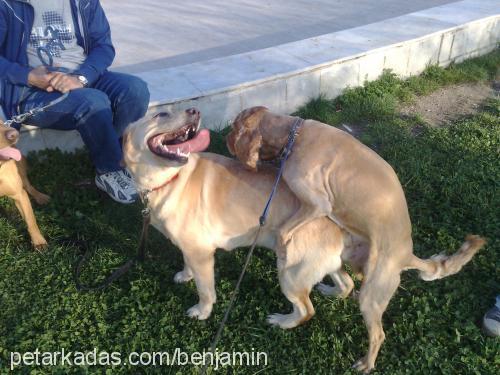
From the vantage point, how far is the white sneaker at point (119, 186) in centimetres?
384

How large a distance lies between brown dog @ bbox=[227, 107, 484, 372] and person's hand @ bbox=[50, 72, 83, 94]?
5.55ft

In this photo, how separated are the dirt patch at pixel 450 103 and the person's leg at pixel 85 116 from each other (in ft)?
11.6

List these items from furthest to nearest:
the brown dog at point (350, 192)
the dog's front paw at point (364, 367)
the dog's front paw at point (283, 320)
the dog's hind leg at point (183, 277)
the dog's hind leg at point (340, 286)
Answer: the dog's hind leg at point (183, 277) < the dog's hind leg at point (340, 286) < the dog's front paw at point (283, 320) < the dog's front paw at point (364, 367) < the brown dog at point (350, 192)

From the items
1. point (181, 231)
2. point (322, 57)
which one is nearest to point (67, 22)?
point (181, 231)

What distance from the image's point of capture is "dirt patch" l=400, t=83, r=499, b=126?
213 inches

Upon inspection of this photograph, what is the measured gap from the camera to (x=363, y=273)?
8.27 feet

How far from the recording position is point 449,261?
2588 mm

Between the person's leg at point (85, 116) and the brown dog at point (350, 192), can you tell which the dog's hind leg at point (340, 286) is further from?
the person's leg at point (85, 116)

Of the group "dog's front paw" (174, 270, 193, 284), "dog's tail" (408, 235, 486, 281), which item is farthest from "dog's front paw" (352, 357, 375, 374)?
"dog's front paw" (174, 270, 193, 284)

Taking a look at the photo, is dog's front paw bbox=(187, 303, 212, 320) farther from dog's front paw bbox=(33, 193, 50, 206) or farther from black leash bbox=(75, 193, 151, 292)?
dog's front paw bbox=(33, 193, 50, 206)

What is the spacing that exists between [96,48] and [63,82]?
53 cm

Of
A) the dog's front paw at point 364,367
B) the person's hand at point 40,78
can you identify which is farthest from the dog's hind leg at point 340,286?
the person's hand at point 40,78

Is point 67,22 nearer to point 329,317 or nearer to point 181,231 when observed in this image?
point 181,231

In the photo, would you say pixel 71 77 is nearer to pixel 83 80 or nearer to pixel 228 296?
pixel 83 80
